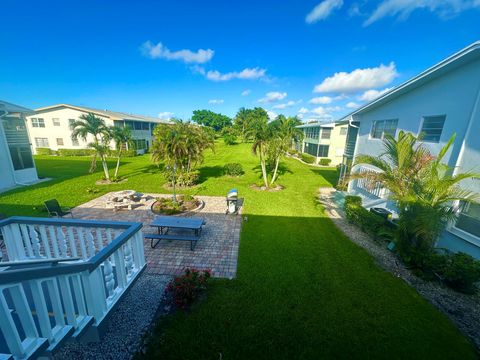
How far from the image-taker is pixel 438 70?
25.1 feet

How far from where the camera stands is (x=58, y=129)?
3244cm

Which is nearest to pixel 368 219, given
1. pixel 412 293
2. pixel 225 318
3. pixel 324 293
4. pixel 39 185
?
pixel 412 293

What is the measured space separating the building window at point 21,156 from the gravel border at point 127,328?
17.5 meters

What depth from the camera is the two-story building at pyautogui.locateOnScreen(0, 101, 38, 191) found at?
47.2ft

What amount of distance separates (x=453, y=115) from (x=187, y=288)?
34.9 ft

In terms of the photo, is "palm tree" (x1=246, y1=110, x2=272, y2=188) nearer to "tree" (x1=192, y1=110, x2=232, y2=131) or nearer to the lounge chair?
the lounge chair

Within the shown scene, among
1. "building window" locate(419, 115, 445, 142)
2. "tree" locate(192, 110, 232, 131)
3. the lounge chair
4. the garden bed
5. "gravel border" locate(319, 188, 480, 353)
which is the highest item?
"tree" locate(192, 110, 232, 131)

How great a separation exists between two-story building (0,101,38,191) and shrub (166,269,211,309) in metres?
17.8

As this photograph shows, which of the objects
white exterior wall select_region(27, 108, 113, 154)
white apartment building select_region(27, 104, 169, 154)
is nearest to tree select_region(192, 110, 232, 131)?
white apartment building select_region(27, 104, 169, 154)

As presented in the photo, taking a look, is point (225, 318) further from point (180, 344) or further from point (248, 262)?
point (248, 262)

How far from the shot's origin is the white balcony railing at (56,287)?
2.17m

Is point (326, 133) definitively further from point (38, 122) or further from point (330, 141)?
point (38, 122)

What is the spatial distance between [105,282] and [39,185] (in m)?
17.4

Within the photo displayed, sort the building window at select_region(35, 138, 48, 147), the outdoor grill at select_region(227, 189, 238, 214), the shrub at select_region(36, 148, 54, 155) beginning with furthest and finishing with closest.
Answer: the building window at select_region(35, 138, 48, 147), the shrub at select_region(36, 148, 54, 155), the outdoor grill at select_region(227, 189, 238, 214)
